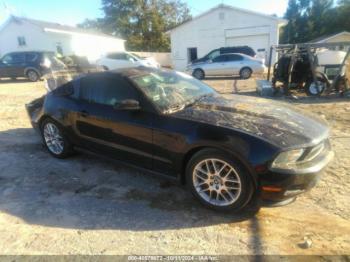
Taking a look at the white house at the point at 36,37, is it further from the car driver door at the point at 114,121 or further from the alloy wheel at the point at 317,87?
the car driver door at the point at 114,121

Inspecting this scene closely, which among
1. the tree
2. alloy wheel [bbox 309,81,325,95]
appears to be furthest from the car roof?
the tree

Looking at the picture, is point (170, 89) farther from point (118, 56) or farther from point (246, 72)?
point (118, 56)

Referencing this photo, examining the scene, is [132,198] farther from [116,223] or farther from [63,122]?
[63,122]

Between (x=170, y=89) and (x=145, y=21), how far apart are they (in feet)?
139

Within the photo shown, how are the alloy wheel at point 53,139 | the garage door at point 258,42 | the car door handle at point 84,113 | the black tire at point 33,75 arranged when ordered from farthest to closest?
the garage door at point 258,42, the black tire at point 33,75, the alloy wheel at point 53,139, the car door handle at point 84,113

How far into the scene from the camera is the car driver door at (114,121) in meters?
3.69

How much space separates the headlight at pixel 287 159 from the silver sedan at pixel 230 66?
47.0ft

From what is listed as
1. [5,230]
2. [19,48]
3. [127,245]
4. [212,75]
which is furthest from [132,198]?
[19,48]

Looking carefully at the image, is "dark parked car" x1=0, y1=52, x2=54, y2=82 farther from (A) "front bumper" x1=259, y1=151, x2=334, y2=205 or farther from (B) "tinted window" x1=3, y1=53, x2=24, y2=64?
(A) "front bumper" x1=259, y1=151, x2=334, y2=205

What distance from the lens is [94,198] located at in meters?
3.76

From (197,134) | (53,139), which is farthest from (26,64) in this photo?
(197,134)

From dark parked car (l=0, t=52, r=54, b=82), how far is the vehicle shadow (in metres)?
14.0

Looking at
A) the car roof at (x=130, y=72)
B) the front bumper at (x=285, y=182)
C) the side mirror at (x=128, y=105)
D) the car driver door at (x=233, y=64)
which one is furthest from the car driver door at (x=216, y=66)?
the front bumper at (x=285, y=182)

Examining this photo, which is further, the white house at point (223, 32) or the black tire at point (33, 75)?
the white house at point (223, 32)
